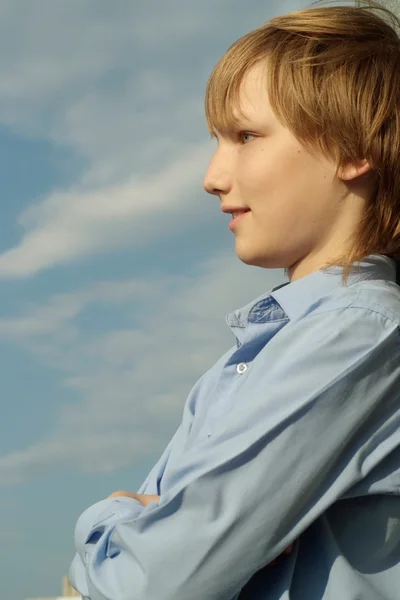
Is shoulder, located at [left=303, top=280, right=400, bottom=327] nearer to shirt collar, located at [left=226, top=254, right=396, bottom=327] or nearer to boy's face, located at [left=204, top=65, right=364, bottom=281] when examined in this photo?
shirt collar, located at [left=226, top=254, right=396, bottom=327]

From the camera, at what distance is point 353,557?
1.97m

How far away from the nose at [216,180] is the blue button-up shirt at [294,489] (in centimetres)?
41

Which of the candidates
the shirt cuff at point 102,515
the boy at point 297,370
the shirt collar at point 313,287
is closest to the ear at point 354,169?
the boy at point 297,370

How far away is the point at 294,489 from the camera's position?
6.08ft

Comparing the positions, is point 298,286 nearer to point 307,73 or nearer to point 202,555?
point 307,73

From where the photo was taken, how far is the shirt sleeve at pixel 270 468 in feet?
6.04

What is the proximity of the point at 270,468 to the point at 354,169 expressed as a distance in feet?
2.64

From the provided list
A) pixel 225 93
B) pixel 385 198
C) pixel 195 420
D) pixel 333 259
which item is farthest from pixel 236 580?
pixel 225 93

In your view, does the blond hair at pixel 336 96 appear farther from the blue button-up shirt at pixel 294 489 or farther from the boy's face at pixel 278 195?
the blue button-up shirt at pixel 294 489

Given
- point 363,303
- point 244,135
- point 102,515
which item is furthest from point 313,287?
point 102,515

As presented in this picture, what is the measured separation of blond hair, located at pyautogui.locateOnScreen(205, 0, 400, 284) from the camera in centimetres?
Answer: 223

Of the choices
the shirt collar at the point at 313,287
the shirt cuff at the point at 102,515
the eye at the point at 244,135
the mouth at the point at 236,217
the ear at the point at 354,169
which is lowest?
the shirt cuff at the point at 102,515

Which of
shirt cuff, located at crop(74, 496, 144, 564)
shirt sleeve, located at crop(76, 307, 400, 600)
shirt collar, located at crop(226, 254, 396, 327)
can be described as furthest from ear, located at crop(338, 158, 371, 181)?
shirt cuff, located at crop(74, 496, 144, 564)

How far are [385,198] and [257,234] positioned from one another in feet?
1.14
